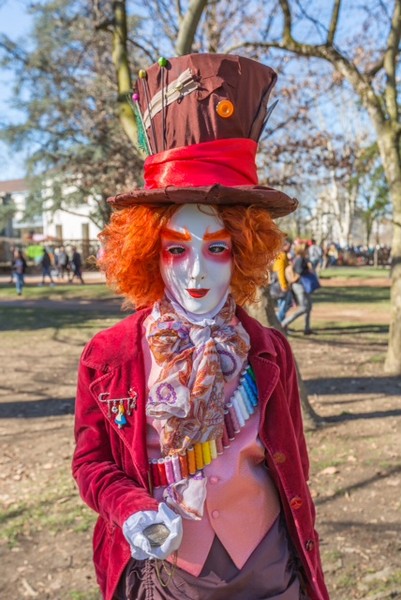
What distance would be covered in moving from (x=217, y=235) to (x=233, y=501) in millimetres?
801

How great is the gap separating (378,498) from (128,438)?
295cm

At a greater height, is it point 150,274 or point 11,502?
point 150,274

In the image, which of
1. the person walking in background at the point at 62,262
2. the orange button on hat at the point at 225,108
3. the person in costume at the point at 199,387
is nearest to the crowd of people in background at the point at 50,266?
the person walking in background at the point at 62,262

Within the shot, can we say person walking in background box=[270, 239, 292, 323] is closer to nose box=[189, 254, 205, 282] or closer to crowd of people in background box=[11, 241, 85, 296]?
nose box=[189, 254, 205, 282]

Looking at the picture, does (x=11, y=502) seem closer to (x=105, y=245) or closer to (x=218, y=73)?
(x=105, y=245)

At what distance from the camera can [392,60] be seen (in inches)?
289

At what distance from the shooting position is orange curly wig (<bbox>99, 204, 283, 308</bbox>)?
199 centimetres

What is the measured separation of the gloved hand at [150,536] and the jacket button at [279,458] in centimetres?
39

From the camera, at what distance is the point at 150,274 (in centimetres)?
211

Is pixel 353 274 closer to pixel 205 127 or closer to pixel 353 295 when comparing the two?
pixel 353 295

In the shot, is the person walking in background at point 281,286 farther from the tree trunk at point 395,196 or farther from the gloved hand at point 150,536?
the gloved hand at point 150,536

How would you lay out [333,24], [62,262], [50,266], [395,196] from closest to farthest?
[333,24]
[395,196]
[50,266]
[62,262]

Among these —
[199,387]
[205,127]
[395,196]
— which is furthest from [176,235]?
[395,196]

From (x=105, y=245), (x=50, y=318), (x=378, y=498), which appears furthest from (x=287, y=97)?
(x=105, y=245)
